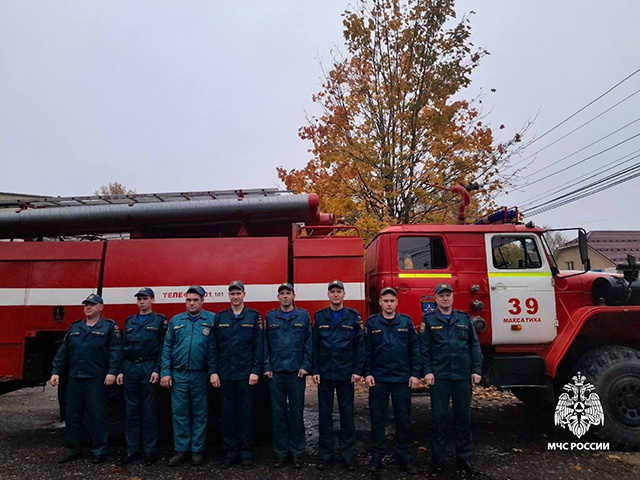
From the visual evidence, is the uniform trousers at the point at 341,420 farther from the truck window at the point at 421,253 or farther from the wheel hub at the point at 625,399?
the wheel hub at the point at 625,399

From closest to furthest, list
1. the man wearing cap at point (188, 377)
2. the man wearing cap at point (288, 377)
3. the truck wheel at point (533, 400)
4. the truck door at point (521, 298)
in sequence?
the man wearing cap at point (288, 377), the man wearing cap at point (188, 377), the truck door at point (521, 298), the truck wheel at point (533, 400)

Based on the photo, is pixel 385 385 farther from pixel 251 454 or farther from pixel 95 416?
pixel 95 416

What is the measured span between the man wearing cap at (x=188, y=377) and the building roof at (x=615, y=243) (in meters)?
28.2

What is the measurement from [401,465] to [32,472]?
402 cm

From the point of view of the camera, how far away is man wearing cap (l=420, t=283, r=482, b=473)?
15.1 ft

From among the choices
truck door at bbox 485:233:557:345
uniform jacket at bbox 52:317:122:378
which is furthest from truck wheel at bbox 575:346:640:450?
uniform jacket at bbox 52:317:122:378

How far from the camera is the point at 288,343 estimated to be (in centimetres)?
474

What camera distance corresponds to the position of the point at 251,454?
4.73 metres

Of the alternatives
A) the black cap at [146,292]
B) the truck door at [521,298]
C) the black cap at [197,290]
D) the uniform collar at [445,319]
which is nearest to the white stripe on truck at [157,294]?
the black cap at [146,292]

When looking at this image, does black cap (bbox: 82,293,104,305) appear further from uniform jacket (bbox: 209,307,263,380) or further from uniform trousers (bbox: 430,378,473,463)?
uniform trousers (bbox: 430,378,473,463)

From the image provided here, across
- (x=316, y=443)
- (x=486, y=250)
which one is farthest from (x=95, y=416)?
(x=486, y=250)

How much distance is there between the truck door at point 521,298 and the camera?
5492mm

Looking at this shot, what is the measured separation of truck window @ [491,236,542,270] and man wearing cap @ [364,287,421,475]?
6.13 feet

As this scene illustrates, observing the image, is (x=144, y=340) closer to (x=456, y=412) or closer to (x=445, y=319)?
(x=445, y=319)
